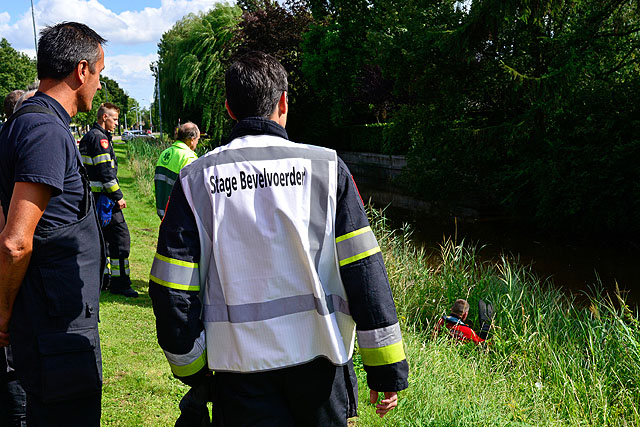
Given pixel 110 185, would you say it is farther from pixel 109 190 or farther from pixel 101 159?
pixel 101 159

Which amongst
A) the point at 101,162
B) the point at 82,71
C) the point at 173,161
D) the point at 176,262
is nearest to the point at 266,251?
the point at 176,262

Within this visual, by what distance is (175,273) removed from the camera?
76.4 inches

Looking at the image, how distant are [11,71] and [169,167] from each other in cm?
4063

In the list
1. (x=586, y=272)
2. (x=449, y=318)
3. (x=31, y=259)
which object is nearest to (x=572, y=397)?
(x=449, y=318)

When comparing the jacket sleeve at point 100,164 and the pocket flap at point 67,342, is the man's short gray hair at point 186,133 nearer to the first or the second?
the jacket sleeve at point 100,164

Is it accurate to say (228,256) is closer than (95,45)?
Yes

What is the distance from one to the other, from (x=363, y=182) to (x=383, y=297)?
27300 millimetres

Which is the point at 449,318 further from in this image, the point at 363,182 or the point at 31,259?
the point at 363,182

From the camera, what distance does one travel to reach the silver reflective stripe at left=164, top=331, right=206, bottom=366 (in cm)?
199

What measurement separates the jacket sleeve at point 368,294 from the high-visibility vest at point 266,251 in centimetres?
3

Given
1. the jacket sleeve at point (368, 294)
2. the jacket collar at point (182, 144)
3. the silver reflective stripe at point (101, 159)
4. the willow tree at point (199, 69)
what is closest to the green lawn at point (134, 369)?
the silver reflective stripe at point (101, 159)

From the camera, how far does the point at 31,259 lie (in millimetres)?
2209

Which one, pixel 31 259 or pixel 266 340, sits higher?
pixel 31 259

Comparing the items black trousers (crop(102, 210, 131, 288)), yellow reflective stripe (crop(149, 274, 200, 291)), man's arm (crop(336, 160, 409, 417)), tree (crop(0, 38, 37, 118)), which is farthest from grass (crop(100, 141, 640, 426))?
tree (crop(0, 38, 37, 118))
